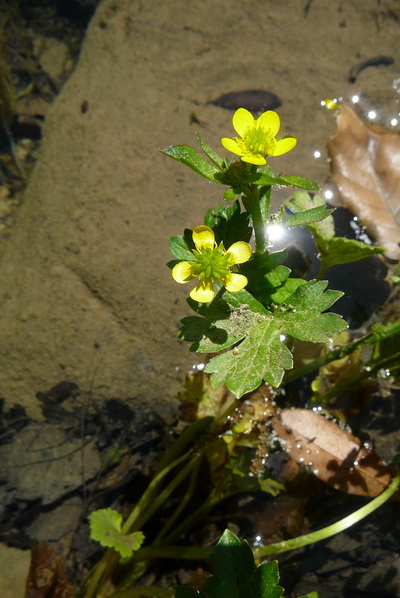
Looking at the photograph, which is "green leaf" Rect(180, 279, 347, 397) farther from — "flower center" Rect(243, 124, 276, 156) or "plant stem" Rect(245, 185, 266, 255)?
"flower center" Rect(243, 124, 276, 156)

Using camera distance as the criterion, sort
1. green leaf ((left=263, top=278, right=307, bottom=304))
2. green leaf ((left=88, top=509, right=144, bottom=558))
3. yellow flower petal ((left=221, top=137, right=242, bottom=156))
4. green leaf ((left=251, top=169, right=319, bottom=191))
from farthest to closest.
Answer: green leaf ((left=88, top=509, right=144, bottom=558)) → green leaf ((left=263, top=278, right=307, bottom=304)) → yellow flower petal ((left=221, top=137, right=242, bottom=156)) → green leaf ((left=251, top=169, right=319, bottom=191))

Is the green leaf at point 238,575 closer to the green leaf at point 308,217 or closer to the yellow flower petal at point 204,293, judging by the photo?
the yellow flower petal at point 204,293

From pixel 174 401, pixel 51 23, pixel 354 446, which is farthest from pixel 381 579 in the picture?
pixel 51 23

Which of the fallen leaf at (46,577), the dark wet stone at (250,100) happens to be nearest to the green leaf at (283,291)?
the fallen leaf at (46,577)

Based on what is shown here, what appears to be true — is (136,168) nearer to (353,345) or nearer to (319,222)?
(319,222)

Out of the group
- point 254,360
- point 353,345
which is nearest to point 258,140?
point 254,360

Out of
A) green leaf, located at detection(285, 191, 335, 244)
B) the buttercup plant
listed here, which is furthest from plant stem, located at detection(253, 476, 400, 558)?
green leaf, located at detection(285, 191, 335, 244)
